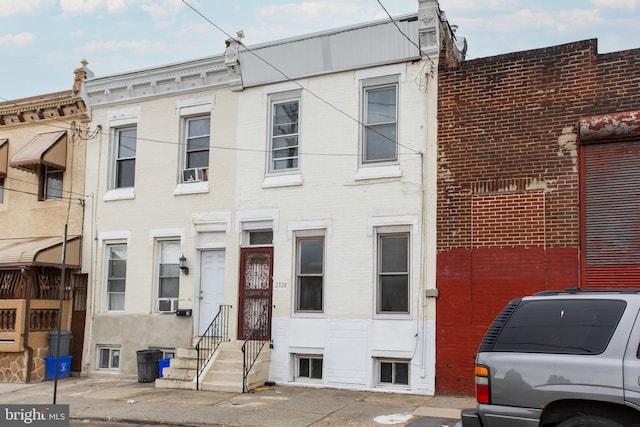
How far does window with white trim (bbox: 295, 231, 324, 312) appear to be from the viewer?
47.4ft

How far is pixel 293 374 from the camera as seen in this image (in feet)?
46.9

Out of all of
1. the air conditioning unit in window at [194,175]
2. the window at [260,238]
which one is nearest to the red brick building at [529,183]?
the window at [260,238]

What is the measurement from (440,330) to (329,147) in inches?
176

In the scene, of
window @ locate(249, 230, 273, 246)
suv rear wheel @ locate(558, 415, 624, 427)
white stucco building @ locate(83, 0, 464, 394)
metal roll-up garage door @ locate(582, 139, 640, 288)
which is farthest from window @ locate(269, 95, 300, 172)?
suv rear wheel @ locate(558, 415, 624, 427)

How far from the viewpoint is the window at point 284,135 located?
15156 millimetres

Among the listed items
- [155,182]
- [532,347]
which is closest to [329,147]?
[155,182]

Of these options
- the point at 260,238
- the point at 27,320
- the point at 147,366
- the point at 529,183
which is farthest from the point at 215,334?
the point at 529,183

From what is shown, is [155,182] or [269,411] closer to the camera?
[269,411]

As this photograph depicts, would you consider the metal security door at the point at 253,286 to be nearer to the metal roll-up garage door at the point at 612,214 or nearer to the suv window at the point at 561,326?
the metal roll-up garage door at the point at 612,214

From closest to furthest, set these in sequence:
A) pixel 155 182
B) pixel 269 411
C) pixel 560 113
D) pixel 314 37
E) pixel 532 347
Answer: pixel 532 347, pixel 269 411, pixel 560 113, pixel 314 37, pixel 155 182

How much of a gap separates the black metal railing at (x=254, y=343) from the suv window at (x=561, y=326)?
295 inches

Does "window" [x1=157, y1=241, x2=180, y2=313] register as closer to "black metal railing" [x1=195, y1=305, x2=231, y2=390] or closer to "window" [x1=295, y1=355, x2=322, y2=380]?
"black metal railing" [x1=195, y1=305, x2=231, y2=390]

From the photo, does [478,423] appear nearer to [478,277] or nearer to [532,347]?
[532,347]

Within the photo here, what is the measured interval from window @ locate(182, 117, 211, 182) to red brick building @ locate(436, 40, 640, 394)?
227 inches
